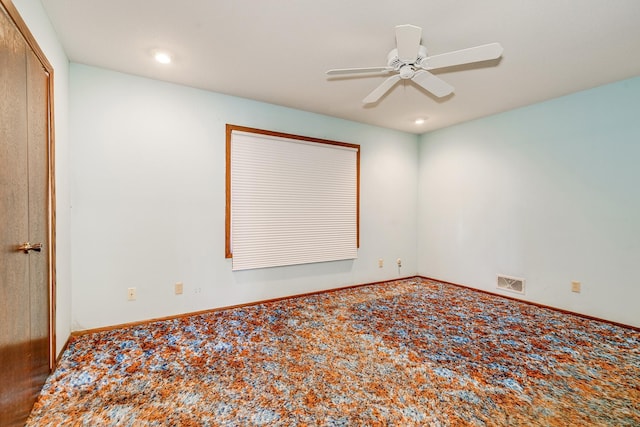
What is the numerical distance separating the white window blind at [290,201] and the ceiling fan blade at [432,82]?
1.81 meters

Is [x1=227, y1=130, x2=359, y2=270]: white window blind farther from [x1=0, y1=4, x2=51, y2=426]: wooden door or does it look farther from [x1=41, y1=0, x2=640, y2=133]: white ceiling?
[x1=0, y1=4, x2=51, y2=426]: wooden door

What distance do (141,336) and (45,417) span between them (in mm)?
1041

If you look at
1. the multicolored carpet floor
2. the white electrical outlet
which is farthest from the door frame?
the white electrical outlet

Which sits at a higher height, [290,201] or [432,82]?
[432,82]

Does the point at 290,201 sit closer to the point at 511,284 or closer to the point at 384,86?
the point at 384,86

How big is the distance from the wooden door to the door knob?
0.06 ft

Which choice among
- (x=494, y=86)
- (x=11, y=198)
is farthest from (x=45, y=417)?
(x=494, y=86)

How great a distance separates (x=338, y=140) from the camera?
4.28 m

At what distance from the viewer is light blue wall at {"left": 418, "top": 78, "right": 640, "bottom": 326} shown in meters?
3.02

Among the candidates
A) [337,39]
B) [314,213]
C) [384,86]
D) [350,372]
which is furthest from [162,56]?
[350,372]

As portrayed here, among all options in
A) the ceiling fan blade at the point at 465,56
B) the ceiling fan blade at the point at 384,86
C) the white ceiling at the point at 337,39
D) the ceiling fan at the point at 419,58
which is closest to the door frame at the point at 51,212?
the white ceiling at the point at 337,39

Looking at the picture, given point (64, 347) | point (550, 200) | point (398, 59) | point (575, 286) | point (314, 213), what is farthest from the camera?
point (314, 213)

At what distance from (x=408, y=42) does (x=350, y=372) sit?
2.22m

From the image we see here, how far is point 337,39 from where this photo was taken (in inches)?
91.2
